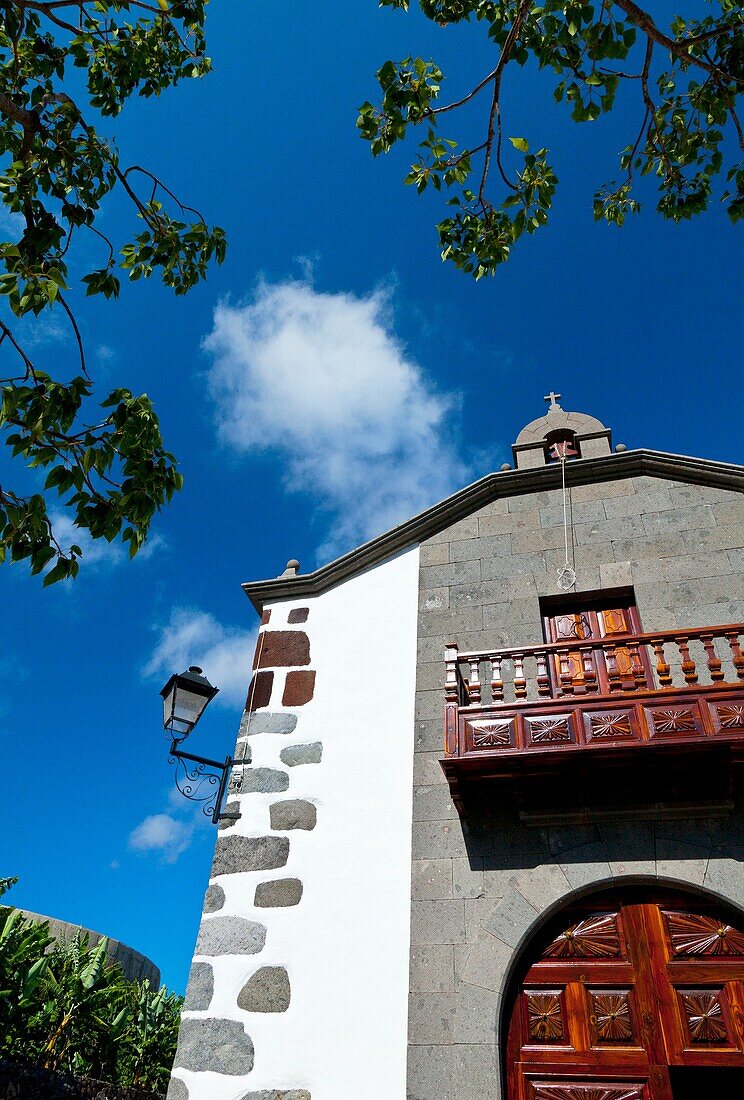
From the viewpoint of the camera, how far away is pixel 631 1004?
14.9 feet

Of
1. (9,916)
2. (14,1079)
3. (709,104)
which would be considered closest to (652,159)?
(709,104)

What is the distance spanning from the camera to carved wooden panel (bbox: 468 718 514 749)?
507cm

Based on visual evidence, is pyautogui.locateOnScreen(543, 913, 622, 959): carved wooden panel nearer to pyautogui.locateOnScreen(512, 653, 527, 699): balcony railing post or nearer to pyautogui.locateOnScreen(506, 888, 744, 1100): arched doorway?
pyautogui.locateOnScreen(506, 888, 744, 1100): arched doorway

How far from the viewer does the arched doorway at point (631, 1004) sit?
4305 mm

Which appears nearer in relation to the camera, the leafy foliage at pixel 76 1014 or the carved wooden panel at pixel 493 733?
the carved wooden panel at pixel 493 733

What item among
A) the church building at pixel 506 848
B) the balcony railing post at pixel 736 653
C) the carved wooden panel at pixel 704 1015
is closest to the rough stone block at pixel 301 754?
the church building at pixel 506 848

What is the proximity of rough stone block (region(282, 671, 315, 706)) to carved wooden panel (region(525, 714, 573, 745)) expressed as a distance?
7.36 feet

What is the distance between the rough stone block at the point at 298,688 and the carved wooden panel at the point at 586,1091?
3.32m

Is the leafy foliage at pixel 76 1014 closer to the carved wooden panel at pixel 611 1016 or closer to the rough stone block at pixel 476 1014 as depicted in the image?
the rough stone block at pixel 476 1014

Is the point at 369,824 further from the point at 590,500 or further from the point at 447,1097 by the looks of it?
the point at 590,500

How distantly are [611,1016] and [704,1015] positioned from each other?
56cm

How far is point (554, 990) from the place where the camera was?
473 centimetres

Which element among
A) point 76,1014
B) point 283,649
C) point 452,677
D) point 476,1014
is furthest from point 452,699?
point 76,1014

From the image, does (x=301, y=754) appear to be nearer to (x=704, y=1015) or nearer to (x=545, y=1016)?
(x=545, y=1016)
